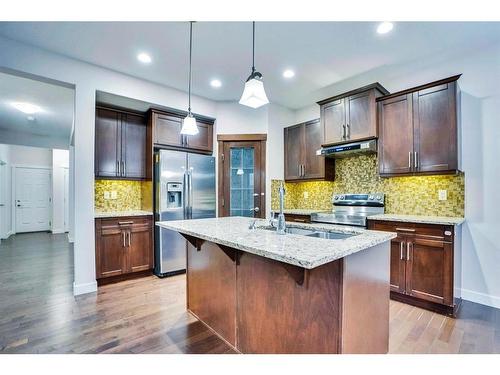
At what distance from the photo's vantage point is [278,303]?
60.9 inches

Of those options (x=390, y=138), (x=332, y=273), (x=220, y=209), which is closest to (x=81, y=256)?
(x=220, y=209)

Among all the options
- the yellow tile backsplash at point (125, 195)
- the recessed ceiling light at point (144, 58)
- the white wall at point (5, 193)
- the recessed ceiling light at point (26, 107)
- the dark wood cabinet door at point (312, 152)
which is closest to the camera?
the recessed ceiling light at point (144, 58)

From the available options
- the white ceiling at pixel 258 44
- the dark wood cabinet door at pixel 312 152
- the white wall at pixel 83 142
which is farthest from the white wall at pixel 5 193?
the dark wood cabinet door at pixel 312 152

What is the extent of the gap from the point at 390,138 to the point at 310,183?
1658 mm

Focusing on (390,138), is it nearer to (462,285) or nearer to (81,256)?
(462,285)

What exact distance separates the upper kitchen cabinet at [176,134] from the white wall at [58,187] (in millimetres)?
5360

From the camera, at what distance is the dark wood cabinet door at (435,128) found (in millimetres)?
2621

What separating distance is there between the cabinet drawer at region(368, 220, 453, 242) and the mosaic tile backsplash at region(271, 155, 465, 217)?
24.5 inches

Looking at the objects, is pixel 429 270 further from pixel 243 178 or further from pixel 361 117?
pixel 243 178

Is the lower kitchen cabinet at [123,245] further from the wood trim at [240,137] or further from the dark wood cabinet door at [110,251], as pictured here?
the wood trim at [240,137]

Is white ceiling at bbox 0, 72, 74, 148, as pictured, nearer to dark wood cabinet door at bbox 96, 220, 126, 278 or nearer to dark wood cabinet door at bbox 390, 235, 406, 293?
dark wood cabinet door at bbox 96, 220, 126, 278

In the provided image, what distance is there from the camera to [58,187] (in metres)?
7.29

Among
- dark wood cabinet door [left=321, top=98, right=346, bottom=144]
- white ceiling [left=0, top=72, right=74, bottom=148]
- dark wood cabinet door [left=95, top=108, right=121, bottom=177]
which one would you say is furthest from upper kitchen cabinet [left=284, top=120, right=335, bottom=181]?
white ceiling [left=0, top=72, right=74, bottom=148]

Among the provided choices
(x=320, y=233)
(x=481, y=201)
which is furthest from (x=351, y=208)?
(x=320, y=233)
